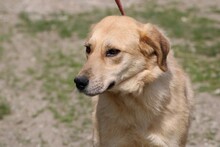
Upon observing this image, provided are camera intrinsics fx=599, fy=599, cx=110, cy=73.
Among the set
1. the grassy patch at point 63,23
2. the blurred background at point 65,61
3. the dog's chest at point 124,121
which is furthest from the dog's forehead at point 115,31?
the grassy patch at point 63,23

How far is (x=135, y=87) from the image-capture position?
191 inches

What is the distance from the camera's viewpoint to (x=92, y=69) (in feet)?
15.2

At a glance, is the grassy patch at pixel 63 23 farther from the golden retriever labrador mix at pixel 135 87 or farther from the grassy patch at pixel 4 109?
the golden retriever labrador mix at pixel 135 87

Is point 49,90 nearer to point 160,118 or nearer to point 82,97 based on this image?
point 82,97

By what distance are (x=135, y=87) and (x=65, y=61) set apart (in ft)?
16.2

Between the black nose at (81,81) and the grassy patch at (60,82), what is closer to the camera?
the black nose at (81,81)

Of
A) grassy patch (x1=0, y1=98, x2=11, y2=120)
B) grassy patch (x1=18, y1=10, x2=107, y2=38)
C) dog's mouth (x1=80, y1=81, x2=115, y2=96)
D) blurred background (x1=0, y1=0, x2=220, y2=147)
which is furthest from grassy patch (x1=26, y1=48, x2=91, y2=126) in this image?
dog's mouth (x1=80, y1=81, x2=115, y2=96)

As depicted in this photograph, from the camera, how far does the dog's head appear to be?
477 centimetres

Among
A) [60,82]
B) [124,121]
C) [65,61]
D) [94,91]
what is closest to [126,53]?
[94,91]

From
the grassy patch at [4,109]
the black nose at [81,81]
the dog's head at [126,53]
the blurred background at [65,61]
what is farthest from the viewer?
the grassy patch at [4,109]

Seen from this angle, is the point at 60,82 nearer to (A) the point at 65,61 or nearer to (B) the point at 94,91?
(A) the point at 65,61

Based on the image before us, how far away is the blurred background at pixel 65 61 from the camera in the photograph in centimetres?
718

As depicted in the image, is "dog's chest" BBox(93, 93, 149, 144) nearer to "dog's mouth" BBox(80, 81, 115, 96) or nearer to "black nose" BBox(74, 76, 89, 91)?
"dog's mouth" BBox(80, 81, 115, 96)

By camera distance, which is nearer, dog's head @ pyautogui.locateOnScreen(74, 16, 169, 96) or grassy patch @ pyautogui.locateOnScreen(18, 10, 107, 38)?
dog's head @ pyautogui.locateOnScreen(74, 16, 169, 96)
